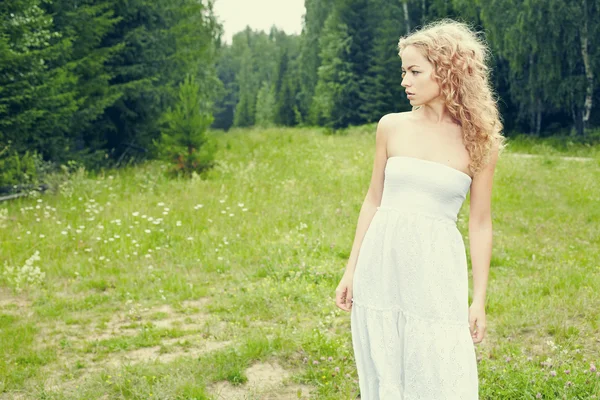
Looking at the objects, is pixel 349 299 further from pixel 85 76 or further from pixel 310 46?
pixel 310 46

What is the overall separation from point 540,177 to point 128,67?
1189 centimetres

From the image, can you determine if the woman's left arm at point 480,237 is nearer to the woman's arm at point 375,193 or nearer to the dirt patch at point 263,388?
the woman's arm at point 375,193

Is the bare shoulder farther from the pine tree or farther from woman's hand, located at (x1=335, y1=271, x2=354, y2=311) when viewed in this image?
the pine tree

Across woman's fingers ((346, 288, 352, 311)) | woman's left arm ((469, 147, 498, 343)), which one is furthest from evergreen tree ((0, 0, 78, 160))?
woman's left arm ((469, 147, 498, 343))

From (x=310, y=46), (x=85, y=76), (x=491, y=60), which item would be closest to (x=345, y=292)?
(x=85, y=76)

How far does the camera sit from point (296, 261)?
7301 millimetres

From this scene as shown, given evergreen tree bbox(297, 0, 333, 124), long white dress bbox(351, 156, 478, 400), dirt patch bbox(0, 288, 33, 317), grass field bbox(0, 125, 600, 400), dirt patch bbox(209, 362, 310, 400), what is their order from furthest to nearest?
1. evergreen tree bbox(297, 0, 333, 124)
2. dirt patch bbox(0, 288, 33, 317)
3. grass field bbox(0, 125, 600, 400)
4. dirt patch bbox(209, 362, 310, 400)
5. long white dress bbox(351, 156, 478, 400)

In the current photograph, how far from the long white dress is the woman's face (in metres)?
0.28

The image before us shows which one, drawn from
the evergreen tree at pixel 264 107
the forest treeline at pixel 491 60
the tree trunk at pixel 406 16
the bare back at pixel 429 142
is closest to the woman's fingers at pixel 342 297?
the bare back at pixel 429 142

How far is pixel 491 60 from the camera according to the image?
26.5 m

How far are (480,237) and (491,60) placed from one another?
26057mm

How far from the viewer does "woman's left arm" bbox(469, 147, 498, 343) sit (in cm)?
254

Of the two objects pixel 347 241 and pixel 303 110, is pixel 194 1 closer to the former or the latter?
pixel 347 241

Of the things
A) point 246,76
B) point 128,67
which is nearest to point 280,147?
point 128,67
